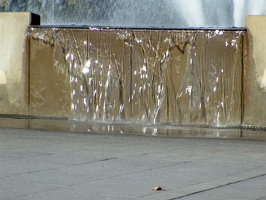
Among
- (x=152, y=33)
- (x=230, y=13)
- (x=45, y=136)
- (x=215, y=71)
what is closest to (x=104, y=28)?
(x=152, y=33)

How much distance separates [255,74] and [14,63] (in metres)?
3.87

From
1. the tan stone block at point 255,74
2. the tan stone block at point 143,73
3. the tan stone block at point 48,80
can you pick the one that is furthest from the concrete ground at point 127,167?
the tan stone block at point 48,80

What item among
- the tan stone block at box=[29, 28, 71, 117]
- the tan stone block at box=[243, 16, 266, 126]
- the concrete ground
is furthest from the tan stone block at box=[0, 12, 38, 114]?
the tan stone block at box=[243, 16, 266, 126]

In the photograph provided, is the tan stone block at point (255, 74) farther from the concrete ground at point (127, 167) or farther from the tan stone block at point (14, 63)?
the tan stone block at point (14, 63)

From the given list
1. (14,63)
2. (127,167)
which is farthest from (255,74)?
(127,167)

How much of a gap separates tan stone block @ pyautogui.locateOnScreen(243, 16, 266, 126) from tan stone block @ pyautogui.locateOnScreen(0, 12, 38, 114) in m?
3.51

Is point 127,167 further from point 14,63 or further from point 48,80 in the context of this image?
point 14,63

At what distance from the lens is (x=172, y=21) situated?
55.3ft

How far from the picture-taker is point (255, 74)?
1229cm

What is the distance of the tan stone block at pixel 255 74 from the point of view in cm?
1225

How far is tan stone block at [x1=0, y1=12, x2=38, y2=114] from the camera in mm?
13727

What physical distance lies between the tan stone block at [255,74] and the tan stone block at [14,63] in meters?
3.51

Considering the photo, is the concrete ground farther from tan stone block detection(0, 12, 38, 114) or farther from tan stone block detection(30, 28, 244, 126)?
tan stone block detection(0, 12, 38, 114)

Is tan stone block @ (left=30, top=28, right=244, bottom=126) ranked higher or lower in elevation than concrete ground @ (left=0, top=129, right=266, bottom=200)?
higher
